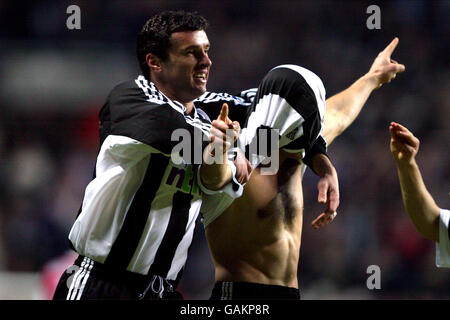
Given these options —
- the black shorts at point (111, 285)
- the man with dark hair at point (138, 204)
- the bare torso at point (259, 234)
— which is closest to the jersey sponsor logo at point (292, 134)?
the bare torso at point (259, 234)

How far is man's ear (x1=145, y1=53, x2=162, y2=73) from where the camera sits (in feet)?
8.59

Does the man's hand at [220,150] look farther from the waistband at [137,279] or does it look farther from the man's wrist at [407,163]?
the man's wrist at [407,163]

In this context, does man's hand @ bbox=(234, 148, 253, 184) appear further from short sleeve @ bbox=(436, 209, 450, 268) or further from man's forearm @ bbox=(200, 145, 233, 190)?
short sleeve @ bbox=(436, 209, 450, 268)

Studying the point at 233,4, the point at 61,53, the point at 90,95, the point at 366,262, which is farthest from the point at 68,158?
the point at 366,262

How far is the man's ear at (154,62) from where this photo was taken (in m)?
2.62

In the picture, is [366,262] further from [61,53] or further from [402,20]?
[61,53]

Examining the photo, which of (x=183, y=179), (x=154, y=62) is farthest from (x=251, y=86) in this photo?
(x=183, y=179)

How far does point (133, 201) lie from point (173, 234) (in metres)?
0.20

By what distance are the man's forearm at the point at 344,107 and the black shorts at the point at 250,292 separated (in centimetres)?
79

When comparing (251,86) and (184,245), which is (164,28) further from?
(251,86)

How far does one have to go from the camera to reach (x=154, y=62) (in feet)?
8.64

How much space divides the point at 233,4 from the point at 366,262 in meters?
2.71

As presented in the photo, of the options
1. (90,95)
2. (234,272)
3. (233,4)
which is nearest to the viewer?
(234,272)

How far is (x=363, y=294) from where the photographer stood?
520 cm
